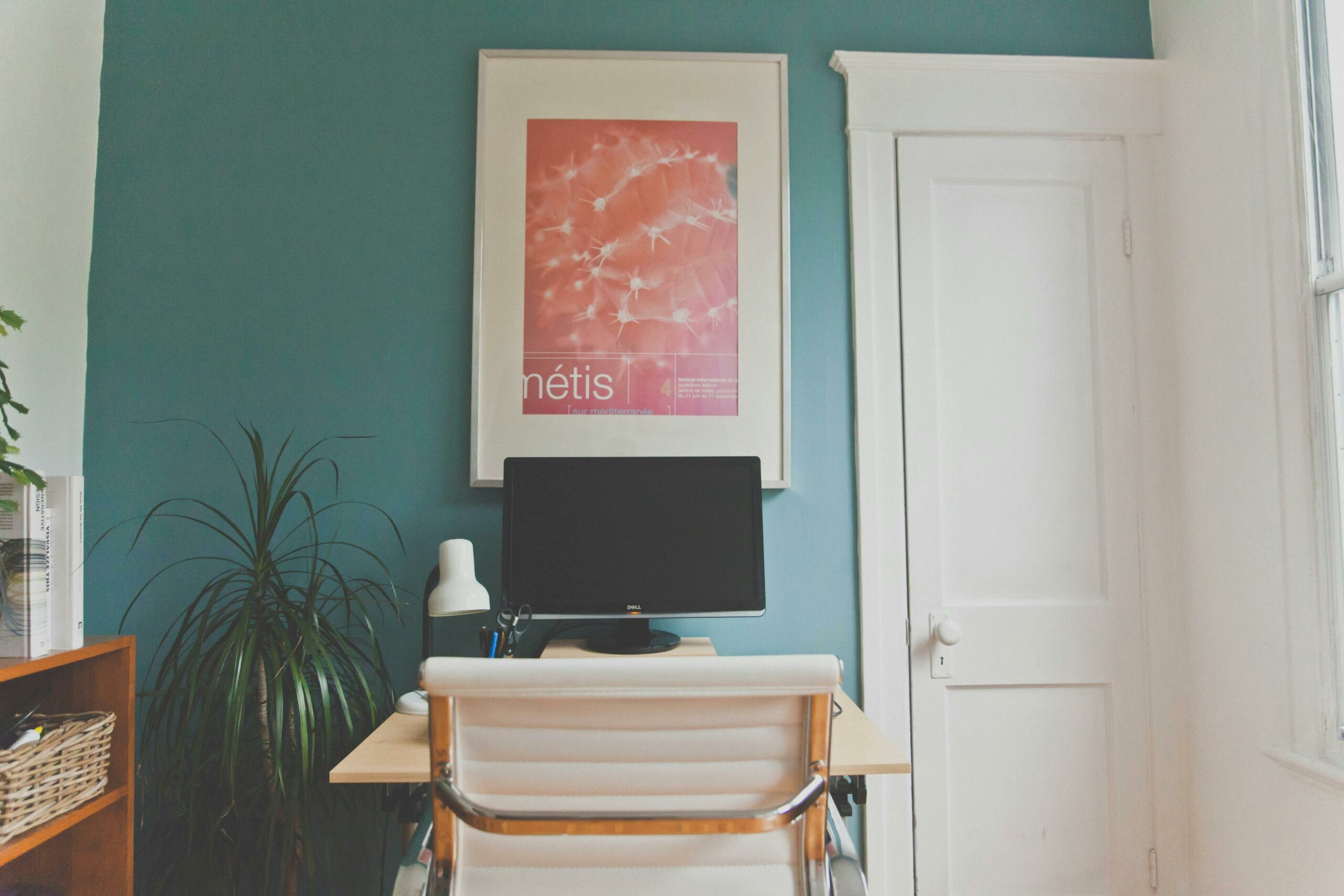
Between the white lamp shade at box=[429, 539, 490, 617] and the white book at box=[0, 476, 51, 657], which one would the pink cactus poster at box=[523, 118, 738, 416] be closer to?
the white lamp shade at box=[429, 539, 490, 617]

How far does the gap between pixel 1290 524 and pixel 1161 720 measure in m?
0.63

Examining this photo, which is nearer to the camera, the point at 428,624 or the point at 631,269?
the point at 428,624

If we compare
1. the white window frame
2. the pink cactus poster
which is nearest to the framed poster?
the pink cactus poster

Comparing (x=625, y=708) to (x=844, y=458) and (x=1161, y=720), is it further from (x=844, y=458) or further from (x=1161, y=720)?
(x=1161, y=720)

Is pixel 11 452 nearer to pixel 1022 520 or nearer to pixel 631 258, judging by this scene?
pixel 631 258

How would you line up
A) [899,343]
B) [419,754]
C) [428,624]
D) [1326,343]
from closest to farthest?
[419,754] → [1326,343] → [428,624] → [899,343]

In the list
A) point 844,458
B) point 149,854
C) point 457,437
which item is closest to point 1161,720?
point 844,458

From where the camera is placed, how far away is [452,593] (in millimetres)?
1583

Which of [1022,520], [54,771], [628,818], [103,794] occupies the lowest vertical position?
[103,794]

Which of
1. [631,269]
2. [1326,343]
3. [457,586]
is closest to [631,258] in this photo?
Result: [631,269]

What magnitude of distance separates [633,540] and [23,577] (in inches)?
47.5

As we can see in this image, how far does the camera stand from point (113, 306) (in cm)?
198

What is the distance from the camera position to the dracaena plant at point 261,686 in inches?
61.9

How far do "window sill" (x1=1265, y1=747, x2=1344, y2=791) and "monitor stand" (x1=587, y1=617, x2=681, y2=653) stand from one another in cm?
137
